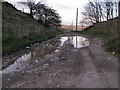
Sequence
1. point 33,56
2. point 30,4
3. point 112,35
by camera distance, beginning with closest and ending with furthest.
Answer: point 33,56 → point 112,35 → point 30,4

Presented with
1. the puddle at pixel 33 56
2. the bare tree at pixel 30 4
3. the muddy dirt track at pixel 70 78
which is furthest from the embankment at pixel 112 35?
the bare tree at pixel 30 4

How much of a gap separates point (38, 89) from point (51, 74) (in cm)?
154

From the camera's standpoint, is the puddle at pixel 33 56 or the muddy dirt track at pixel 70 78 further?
the puddle at pixel 33 56

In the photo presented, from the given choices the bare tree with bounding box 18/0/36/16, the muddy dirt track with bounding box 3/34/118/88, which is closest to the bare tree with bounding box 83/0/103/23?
the bare tree with bounding box 18/0/36/16

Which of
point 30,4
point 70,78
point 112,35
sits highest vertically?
point 30,4

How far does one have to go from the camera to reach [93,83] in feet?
17.2

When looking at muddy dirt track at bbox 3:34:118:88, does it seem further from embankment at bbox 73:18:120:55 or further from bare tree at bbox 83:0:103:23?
bare tree at bbox 83:0:103:23

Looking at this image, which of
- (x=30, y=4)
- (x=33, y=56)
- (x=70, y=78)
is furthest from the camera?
(x=30, y=4)

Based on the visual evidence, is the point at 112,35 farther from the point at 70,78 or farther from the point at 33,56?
the point at 70,78

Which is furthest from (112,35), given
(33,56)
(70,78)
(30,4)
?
(30,4)

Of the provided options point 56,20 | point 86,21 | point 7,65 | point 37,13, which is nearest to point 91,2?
point 86,21

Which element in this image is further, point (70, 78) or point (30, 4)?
point (30, 4)

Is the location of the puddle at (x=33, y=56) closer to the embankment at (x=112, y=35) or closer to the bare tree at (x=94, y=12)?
the embankment at (x=112, y=35)

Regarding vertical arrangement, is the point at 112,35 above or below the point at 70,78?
above
